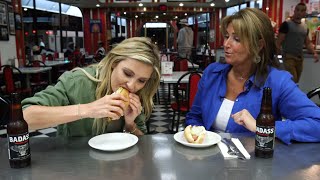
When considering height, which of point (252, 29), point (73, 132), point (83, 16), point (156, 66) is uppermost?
point (83, 16)

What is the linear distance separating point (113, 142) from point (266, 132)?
2.24 ft

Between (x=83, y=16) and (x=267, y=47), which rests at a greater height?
(x=83, y=16)

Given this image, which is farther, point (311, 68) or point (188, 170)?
point (311, 68)

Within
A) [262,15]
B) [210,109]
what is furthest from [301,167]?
[262,15]

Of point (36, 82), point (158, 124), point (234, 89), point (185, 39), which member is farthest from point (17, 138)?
point (185, 39)

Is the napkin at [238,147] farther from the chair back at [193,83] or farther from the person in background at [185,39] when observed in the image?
the person in background at [185,39]

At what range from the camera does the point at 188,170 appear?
1125 millimetres

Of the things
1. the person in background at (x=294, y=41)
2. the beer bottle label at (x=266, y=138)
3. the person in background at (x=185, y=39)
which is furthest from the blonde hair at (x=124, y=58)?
the person in background at (x=185, y=39)

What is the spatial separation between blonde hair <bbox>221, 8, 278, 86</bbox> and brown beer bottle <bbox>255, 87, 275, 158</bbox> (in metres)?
0.59

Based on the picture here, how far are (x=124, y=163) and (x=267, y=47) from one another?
115 centimetres

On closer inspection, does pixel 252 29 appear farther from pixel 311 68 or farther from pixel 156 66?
pixel 311 68

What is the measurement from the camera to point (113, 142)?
143 cm

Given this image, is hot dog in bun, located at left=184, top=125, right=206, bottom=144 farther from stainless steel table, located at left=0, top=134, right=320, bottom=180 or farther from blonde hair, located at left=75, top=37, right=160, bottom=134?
blonde hair, located at left=75, top=37, right=160, bottom=134

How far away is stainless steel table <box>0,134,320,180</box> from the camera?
1082mm
